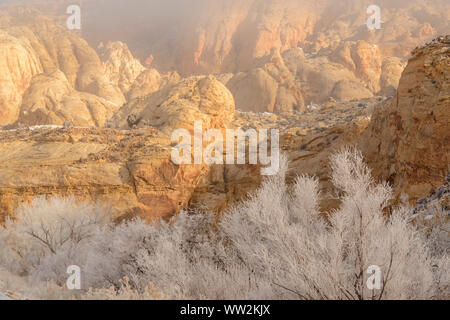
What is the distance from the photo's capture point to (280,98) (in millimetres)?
50406

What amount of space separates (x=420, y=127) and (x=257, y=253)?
8.33 metres

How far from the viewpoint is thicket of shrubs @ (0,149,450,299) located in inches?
215

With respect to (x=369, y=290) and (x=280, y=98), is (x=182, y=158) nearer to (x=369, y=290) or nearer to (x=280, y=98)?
(x=369, y=290)

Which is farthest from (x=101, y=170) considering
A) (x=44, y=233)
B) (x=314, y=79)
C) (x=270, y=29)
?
(x=270, y=29)

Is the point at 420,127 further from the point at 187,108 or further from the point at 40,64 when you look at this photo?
the point at 40,64

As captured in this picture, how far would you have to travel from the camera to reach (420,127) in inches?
468

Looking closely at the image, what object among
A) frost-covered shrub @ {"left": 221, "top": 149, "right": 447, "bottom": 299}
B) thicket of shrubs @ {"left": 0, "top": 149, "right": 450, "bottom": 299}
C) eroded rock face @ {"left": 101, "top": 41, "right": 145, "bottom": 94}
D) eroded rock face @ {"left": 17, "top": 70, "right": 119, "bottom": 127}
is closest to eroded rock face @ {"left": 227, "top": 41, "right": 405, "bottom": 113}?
eroded rock face @ {"left": 17, "top": 70, "right": 119, "bottom": 127}

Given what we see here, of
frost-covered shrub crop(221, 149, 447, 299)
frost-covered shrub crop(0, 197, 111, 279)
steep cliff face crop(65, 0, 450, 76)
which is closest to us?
frost-covered shrub crop(221, 149, 447, 299)

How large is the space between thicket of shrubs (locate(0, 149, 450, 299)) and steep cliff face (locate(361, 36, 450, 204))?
3867mm

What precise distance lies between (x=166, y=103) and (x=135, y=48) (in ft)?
298

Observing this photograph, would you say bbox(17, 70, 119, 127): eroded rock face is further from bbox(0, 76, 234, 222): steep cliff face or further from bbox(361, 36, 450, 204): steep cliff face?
bbox(361, 36, 450, 204): steep cliff face

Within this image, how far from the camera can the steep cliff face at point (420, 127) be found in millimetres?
11266

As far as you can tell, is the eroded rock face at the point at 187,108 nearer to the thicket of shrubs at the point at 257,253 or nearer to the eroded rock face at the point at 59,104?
the thicket of shrubs at the point at 257,253
